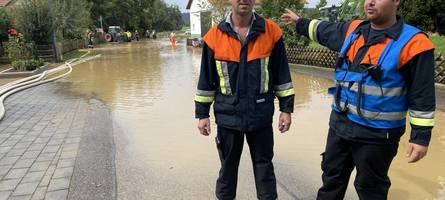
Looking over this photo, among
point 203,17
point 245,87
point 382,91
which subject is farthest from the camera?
point 203,17

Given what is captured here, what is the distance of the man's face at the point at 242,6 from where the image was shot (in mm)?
2822

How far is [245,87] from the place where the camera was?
9.60 feet

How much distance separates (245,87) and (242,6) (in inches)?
23.1

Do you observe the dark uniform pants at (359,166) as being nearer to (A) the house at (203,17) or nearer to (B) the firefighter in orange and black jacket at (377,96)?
(B) the firefighter in orange and black jacket at (377,96)

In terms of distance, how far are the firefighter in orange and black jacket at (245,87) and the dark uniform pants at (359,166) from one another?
0.45 meters

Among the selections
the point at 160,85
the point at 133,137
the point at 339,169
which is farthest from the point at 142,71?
the point at 339,169

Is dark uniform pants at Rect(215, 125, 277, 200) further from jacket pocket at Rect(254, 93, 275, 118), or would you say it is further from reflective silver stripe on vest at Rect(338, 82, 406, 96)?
reflective silver stripe on vest at Rect(338, 82, 406, 96)

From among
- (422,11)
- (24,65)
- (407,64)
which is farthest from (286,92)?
(24,65)

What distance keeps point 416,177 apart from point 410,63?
84.9 inches

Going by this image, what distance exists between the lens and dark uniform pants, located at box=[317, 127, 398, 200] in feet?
8.67

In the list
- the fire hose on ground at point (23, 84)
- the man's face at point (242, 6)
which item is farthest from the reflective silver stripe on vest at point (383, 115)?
the fire hose on ground at point (23, 84)

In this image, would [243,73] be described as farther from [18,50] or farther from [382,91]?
[18,50]

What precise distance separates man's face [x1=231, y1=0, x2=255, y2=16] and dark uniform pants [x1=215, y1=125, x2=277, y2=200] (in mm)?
899

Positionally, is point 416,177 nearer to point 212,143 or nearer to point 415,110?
point 415,110
